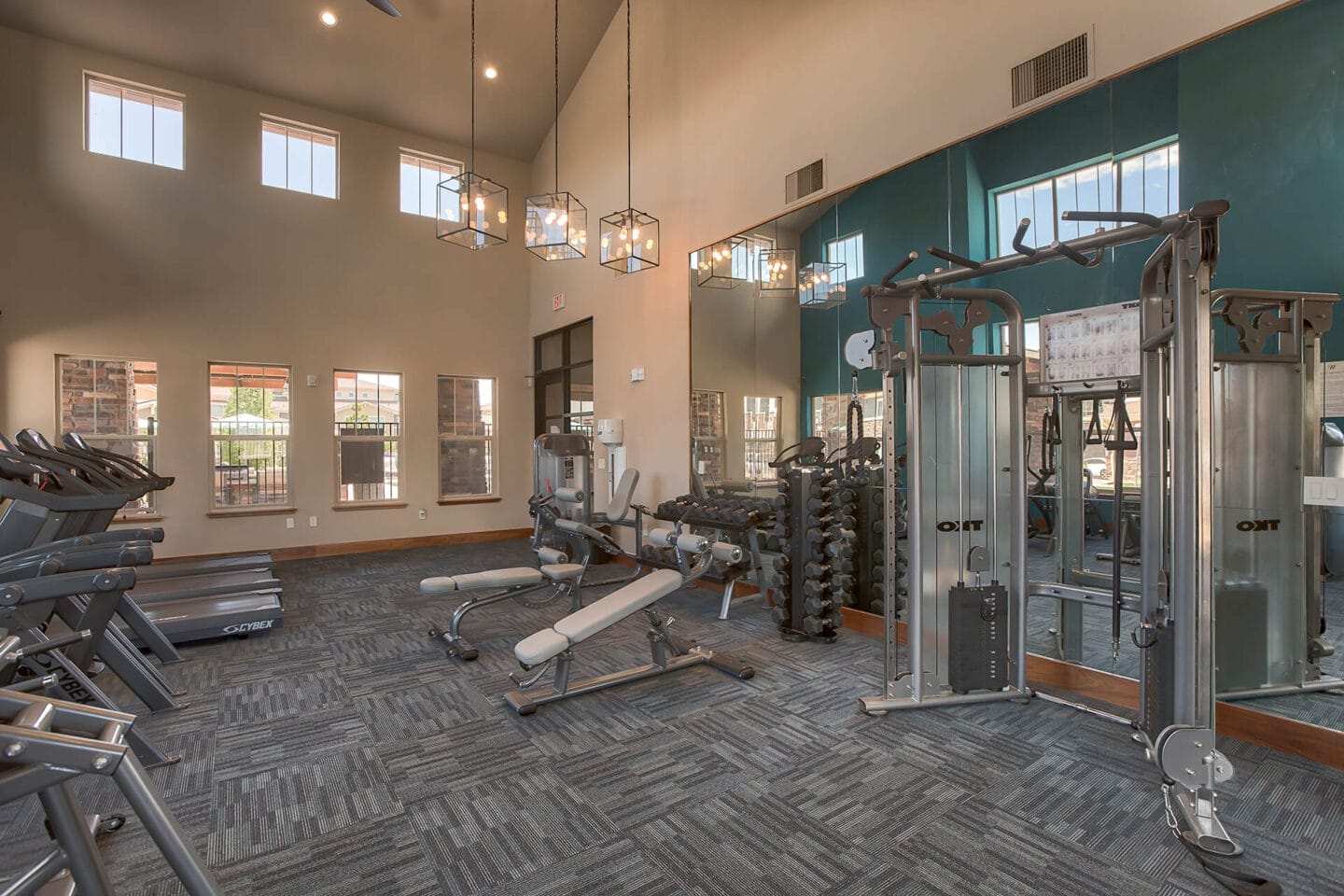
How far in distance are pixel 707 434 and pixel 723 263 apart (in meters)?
1.50

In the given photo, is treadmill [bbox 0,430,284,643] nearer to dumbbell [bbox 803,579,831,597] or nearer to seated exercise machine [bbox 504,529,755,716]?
seated exercise machine [bbox 504,529,755,716]

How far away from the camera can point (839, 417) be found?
14.5 feet

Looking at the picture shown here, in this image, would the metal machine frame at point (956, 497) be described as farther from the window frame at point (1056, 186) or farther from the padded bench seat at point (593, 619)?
the padded bench seat at point (593, 619)

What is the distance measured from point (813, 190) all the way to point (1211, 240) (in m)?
3.01

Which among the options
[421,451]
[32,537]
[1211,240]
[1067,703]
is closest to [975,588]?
[1067,703]

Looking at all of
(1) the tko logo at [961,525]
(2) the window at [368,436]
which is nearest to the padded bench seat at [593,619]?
(1) the tko logo at [961,525]

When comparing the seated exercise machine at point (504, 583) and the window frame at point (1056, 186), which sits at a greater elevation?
the window frame at point (1056, 186)

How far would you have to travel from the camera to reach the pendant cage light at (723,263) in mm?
5266

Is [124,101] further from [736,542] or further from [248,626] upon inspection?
[736,542]

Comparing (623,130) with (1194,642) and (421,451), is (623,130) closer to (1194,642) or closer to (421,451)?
(421,451)

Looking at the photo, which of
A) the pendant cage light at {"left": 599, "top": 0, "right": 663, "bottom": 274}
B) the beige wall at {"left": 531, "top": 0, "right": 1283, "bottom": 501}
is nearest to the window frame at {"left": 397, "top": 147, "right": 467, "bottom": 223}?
the beige wall at {"left": 531, "top": 0, "right": 1283, "bottom": 501}

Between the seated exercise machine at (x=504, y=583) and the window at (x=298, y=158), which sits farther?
the window at (x=298, y=158)

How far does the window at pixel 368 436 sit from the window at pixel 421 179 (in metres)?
2.21

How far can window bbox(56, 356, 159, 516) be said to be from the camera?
6.25 m
